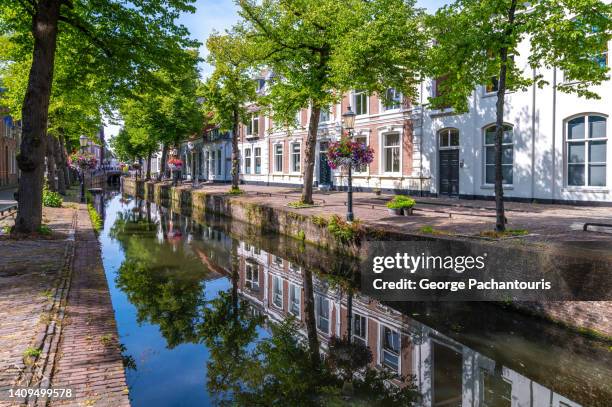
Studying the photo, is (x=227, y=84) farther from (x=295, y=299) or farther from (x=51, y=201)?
(x=295, y=299)

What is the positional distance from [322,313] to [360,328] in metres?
1.06

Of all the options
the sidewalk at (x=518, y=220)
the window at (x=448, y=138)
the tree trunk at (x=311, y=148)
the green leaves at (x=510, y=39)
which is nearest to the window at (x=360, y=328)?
the sidewalk at (x=518, y=220)

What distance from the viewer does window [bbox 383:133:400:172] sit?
77.0 ft

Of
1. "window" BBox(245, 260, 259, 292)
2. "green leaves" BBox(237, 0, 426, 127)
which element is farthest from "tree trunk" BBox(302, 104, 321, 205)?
Answer: "window" BBox(245, 260, 259, 292)

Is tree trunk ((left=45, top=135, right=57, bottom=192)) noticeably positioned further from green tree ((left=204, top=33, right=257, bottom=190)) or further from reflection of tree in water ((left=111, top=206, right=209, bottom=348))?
reflection of tree in water ((left=111, top=206, right=209, bottom=348))

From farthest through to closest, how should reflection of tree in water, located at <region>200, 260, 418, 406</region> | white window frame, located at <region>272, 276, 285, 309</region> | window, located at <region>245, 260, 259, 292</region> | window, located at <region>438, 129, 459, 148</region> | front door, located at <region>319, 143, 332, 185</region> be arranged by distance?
1. front door, located at <region>319, 143, 332, 185</region>
2. window, located at <region>438, 129, 459, 148</region>
3. window, located at <region>245, 260, 259, 292</region>
4. white window frame, located at <region>272, 276, 285, 309</region>
5. reflection of tree in water, located at <region>200, 260, 418, 406</region>

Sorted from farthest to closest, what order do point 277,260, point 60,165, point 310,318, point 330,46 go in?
point 60,165, point 330,46, point 277,260, point 310,318

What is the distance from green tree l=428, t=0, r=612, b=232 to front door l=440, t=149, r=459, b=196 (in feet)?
32.7

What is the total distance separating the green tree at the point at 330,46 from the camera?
13.8 m

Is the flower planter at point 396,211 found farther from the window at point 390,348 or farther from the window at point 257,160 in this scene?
the window at point 257,160

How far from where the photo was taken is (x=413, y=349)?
6.71 meters

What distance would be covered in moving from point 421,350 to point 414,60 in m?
10.7

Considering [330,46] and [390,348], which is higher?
[330,46]

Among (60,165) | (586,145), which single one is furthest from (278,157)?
(586,145)
